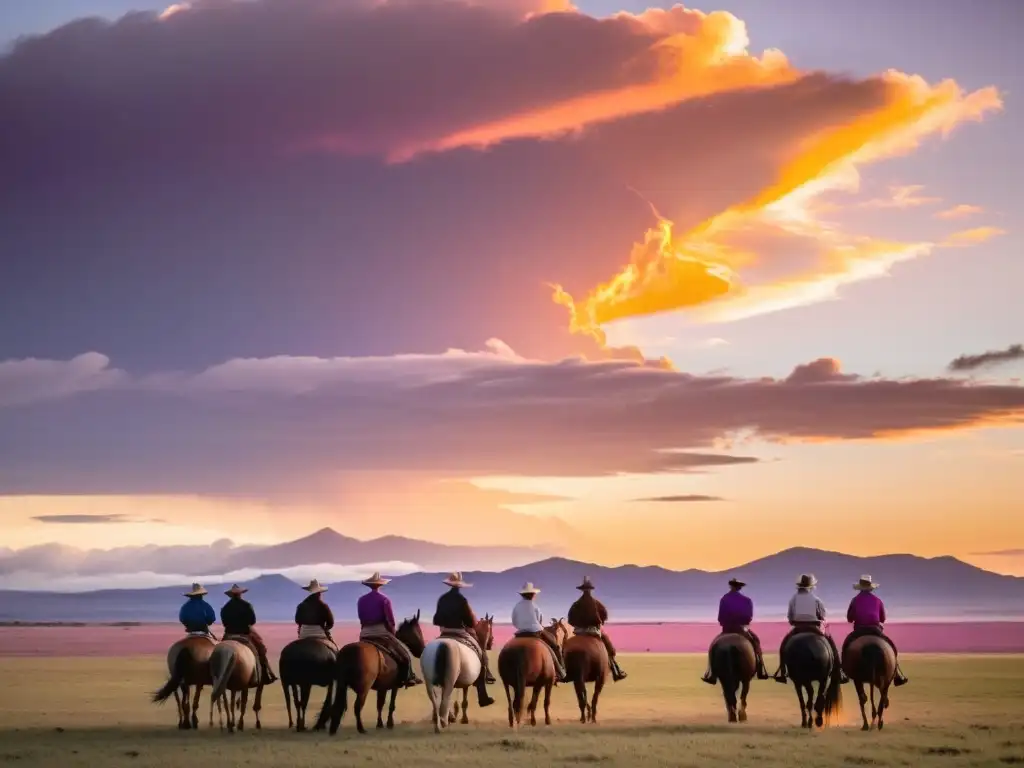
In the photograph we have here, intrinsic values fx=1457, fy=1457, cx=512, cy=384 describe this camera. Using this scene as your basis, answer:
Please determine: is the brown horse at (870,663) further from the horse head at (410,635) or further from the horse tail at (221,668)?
the horse tail at (221,668)

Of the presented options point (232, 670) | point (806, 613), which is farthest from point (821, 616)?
point (232, 670)

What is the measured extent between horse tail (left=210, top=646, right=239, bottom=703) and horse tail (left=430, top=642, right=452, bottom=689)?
136 inches

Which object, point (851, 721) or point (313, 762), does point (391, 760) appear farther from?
point (851, 721)

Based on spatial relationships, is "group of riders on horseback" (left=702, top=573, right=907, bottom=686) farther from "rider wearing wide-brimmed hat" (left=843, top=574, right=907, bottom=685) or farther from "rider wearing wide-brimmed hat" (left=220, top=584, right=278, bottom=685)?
"rider wearing wide-brimmed hat" (left=220, top=584, right=278, bottom=685)

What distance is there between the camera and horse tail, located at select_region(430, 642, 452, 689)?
2392cm

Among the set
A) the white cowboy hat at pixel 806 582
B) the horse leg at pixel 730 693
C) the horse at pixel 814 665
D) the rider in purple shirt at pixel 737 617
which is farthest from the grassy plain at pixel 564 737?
the white cowboy hat at pixel 806 582

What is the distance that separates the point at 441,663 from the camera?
23.9 meters

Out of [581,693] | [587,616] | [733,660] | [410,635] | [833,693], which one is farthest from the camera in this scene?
[581,693]

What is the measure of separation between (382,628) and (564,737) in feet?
12.5

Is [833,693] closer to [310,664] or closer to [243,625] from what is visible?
[310,664]

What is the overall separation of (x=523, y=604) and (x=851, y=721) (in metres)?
6.88

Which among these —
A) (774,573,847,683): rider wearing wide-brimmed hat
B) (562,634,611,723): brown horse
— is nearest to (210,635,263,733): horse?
(562,634,611,723): brown horse

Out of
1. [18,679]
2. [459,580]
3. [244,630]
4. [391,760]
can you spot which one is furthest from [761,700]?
[18,679]

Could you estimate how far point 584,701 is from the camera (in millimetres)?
27016
